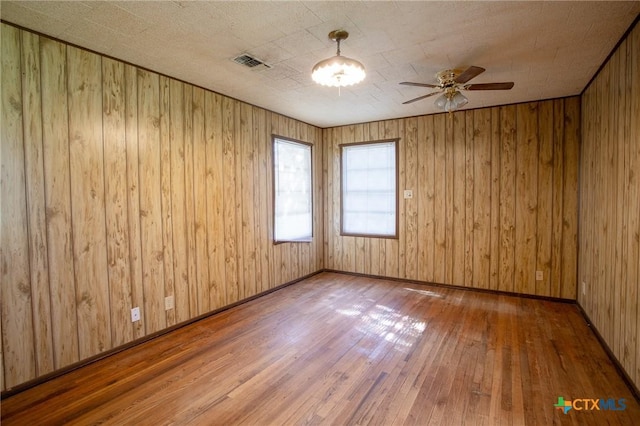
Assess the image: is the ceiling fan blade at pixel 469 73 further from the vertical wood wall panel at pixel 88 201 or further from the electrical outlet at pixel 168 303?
the electrical outlet at pixel 168 303

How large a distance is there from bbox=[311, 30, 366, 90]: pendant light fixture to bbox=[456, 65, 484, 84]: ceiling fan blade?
2.96 ft

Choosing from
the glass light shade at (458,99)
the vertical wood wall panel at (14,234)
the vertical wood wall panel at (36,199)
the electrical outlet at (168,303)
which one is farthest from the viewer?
the electrical outlet at (168,303)

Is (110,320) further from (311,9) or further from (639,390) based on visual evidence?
(639,390)

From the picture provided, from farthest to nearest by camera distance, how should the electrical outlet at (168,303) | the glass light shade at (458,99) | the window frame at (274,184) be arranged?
1. the window frame at (274,184)
2. the electrical outlet at (168,303)
3. the glass light shade at (458,99)

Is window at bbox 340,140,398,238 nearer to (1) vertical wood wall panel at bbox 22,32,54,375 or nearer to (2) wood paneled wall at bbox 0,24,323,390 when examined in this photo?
(2) wood paneled wall at bbox 0,24,323,390

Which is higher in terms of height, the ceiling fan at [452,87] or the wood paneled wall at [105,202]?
the ceiling fan at [452,87]

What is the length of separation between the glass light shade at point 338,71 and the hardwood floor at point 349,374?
227 cm

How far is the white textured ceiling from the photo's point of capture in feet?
6.66

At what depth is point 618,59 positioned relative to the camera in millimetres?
2504

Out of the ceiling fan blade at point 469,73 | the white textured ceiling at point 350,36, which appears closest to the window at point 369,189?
the white textured ceiling at point 350,36

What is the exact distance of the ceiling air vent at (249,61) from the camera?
2.71 metres

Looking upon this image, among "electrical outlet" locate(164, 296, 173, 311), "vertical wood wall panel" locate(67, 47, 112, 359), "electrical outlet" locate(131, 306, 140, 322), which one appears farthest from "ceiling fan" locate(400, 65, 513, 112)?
"electrical outlet" locate(131, 306, 140, 322)

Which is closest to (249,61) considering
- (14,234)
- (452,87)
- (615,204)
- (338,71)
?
(338,71)

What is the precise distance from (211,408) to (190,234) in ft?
6.04
